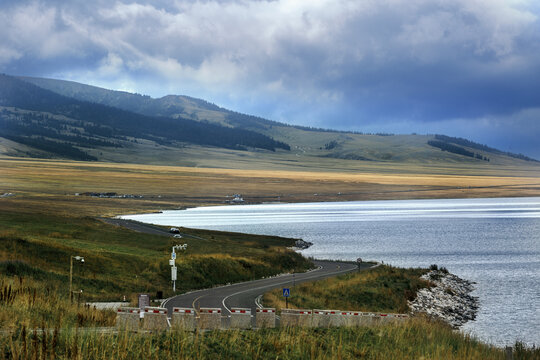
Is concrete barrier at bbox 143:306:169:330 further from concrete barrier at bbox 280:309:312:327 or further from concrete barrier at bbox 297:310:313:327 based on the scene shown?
concrete barrier at bbox 297:310:313:327

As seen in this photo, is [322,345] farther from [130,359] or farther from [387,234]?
[387,234]

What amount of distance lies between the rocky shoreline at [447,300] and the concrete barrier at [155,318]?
3180 centimetres

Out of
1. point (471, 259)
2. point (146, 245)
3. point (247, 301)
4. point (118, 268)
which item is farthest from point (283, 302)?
point (471, 259)

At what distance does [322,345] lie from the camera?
70.9 ft

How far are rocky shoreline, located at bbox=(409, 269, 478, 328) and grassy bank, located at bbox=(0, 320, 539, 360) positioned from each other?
25.3 m

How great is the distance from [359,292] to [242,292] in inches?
416

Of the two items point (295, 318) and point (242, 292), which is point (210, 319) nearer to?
point (295, 318)

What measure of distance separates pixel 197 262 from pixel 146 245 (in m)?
19.3

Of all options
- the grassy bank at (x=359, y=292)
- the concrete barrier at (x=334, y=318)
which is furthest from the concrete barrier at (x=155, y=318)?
the grassy bank at (x=359, y=292)

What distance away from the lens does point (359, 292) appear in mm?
54625

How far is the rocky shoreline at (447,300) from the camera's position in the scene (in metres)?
52.3

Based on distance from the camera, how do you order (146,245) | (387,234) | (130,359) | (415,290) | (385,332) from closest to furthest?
(130,359) → (385,332) → (415,290) → (146,245) → (387,234)

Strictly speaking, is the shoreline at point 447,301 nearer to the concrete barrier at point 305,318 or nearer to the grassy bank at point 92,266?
the grassy bank at point 92,266

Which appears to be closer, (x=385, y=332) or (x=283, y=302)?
(x=385, y=332)
